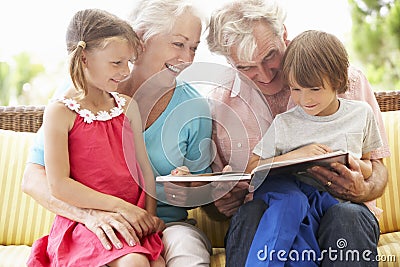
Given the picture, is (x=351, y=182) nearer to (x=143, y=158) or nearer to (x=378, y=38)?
(x=143, y=158)

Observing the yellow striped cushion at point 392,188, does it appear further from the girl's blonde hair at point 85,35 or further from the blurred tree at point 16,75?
the blurred tree at point 16,75

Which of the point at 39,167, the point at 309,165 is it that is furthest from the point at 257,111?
the point at 39,167

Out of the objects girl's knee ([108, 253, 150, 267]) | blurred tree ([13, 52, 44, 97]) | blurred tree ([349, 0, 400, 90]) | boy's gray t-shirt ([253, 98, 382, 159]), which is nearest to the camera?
girl's knee ([108, 253, 150, 267])

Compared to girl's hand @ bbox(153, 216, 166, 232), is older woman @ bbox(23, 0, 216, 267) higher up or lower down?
higher up

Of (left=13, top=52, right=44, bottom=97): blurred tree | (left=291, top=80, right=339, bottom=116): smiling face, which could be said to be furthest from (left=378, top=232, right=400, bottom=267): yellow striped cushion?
(left=13, top=52, right=44, bottom=97): blurred tree

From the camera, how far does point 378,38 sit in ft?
16.3

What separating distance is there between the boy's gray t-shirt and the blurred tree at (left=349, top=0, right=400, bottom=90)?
9.52ft

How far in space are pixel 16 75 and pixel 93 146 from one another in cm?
297

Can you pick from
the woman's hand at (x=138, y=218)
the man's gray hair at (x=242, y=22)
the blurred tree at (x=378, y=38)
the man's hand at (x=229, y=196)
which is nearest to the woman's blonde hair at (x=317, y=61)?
the man's gray hair at (x=242, y=22)

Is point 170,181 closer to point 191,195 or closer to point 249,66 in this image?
point 191,195

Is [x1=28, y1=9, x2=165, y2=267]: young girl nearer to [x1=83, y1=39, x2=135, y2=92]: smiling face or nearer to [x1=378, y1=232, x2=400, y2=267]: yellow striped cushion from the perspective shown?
[x1=83, y1=39, x2=135, y2=92]: smiling face

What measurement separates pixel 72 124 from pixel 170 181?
32cm

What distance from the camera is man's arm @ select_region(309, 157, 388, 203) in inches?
77.1

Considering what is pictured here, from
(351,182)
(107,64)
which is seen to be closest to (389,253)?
(351,182)
